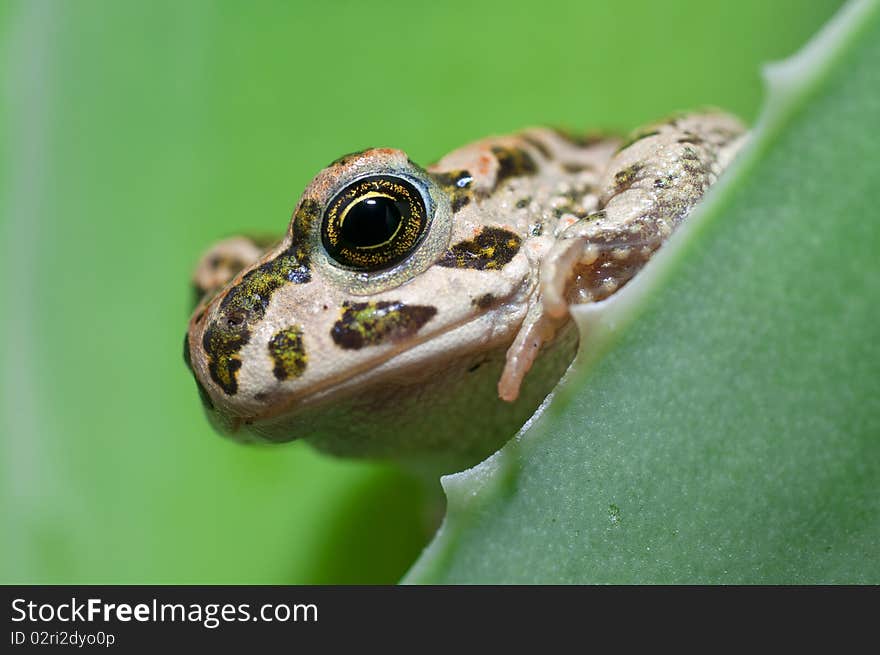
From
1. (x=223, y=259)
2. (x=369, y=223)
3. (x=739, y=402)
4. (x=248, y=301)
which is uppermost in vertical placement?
(x=739, y=402)

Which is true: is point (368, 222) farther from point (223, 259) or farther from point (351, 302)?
point (223, 259)

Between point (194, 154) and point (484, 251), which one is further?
point (194, 154)

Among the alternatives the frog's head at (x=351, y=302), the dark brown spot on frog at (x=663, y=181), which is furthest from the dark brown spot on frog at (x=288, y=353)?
the dark brown spot on frog at (x=663, y=181)

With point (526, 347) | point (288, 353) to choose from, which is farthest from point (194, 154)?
point (526, 347)
